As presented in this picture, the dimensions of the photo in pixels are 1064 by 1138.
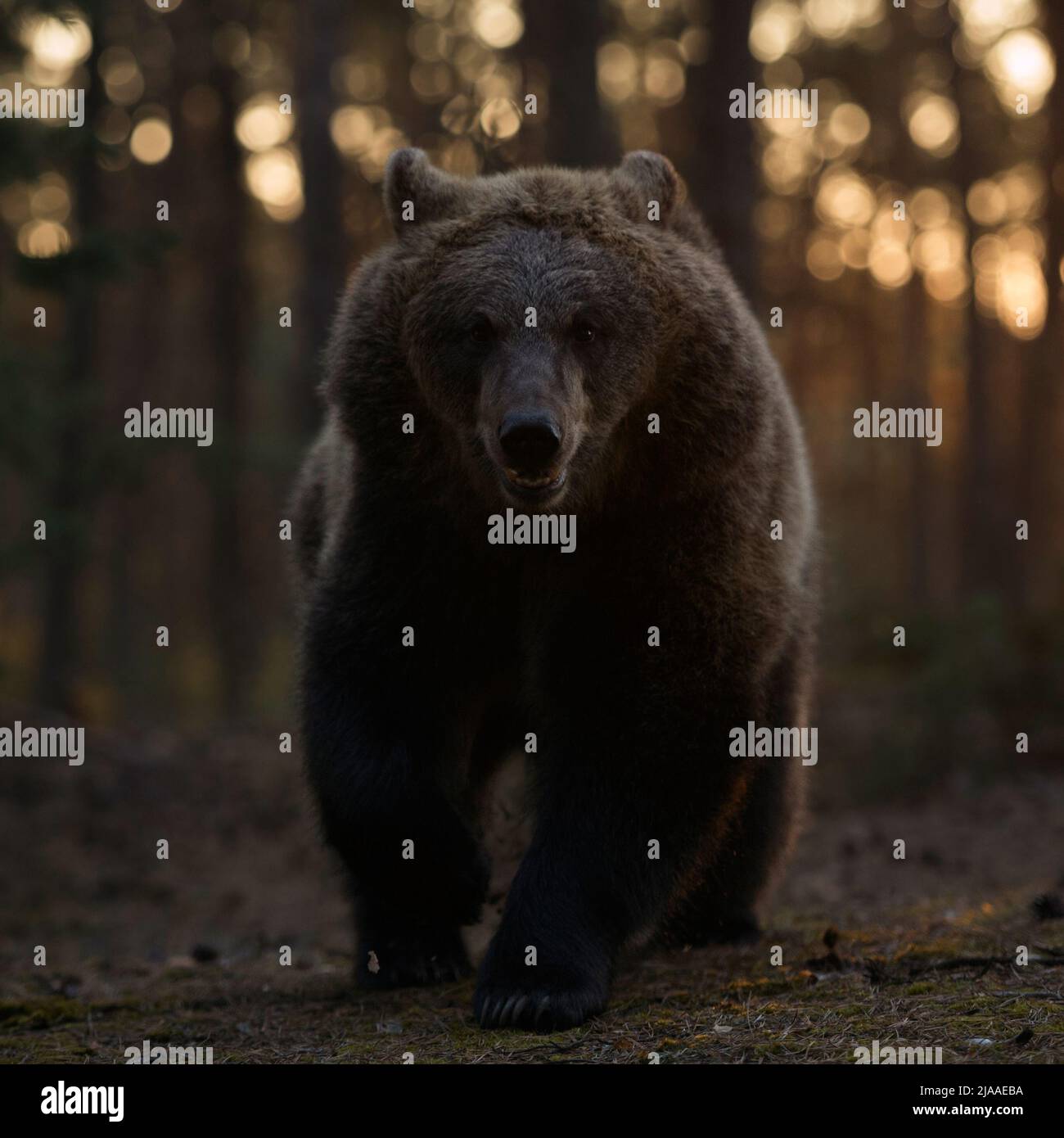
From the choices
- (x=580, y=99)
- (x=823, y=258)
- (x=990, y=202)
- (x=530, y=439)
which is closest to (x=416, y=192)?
(x=530, y=439)

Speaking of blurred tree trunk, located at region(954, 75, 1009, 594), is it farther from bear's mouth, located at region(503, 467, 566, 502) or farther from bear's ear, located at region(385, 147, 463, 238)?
bear's mouth, located at region(503, 467, 566, 502)

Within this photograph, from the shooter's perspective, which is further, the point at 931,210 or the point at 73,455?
the point at 931,210

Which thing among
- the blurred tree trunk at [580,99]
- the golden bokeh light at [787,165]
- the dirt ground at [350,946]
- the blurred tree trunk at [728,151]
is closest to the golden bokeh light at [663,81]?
the golden bokeh light at [787,165]

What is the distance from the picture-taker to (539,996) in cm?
521

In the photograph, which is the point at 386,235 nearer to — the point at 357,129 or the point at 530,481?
the point at 530,481

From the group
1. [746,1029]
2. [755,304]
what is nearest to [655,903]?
[746,1029]

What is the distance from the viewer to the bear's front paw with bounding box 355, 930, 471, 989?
259 inches

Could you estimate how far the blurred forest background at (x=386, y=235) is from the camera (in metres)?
13.9

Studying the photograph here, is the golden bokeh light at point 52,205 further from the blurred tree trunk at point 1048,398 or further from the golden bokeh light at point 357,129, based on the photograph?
the blurred tree trunk at point 1048,398

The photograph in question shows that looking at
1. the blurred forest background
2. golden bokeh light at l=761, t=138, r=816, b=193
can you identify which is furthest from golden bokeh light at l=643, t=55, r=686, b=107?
golden bokeh light at l=761, t=138, r=816, b=193

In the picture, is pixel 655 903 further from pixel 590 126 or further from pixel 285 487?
pixel 285 487

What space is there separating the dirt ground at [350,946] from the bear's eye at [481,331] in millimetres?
2599

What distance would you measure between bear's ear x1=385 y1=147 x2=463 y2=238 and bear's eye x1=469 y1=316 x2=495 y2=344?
833mm

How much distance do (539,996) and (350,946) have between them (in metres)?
4.40
